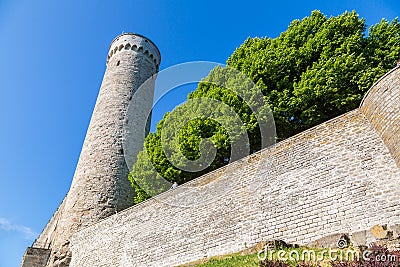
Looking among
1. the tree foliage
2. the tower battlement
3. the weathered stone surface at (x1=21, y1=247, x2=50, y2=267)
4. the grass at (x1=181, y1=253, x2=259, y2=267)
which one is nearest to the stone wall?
the grass at (x1=181, y1=253, x2=259, y2=267)

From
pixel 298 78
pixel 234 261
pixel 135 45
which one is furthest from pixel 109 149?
pixel 234 261

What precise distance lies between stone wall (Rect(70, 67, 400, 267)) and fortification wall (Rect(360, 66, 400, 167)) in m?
0.05

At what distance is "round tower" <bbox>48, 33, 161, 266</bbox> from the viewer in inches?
657

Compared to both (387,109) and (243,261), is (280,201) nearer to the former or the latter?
(243,261)

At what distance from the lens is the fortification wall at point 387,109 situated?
24.6ft

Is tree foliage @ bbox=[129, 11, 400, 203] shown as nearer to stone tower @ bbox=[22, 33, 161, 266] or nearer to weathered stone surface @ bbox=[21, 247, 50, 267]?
stone tower @ bbox=[22, 33, 161, 266]

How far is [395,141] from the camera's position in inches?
292

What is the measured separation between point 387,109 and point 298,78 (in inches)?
254

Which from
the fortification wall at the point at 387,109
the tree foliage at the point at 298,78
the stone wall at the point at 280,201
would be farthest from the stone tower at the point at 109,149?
the fortification wall at the point at 387,109

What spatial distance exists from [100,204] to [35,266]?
12.9 feet

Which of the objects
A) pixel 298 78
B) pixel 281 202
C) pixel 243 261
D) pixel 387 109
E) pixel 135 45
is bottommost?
pixel 243 261

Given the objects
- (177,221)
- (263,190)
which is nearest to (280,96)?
(263,190)

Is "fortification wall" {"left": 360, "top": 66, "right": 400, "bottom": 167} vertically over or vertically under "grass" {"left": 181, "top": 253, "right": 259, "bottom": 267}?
over

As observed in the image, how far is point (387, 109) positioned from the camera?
7988mm
